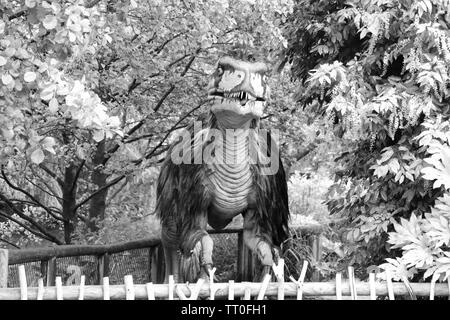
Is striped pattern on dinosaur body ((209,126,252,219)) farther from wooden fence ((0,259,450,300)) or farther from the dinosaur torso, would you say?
wooden fence ((0,259,450,300))

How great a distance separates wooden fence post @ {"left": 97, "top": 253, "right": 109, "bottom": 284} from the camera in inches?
272

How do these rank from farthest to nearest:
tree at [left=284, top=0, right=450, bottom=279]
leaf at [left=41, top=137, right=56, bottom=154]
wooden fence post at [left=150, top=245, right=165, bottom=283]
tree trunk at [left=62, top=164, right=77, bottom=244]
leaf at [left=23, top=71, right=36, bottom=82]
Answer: tree trunk at [left=62, top=164, right=77, bottom=244], wooden fence post at [left=150, top=245, right=165, bottom=283], tree at [left=284, top=0, right=450, bottom=279], leaf at [left=41, top=137, right=56, bottom=154], leaf at [left=23, top=71, right=36, bottom=82]

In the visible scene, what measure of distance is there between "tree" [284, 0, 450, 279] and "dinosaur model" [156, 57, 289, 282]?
0.45m

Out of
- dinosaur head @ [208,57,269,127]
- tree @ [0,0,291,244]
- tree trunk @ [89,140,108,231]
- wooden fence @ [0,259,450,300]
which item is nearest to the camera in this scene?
wooden fence @ [0,259,450,300]

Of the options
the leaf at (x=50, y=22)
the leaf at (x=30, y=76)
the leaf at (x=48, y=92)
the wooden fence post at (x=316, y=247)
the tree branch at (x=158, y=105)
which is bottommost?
the wooden fence post at (x=316, y=247)

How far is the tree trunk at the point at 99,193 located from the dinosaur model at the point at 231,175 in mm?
3612

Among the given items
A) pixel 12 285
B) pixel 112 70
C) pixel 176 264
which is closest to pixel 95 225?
pixel 112 70

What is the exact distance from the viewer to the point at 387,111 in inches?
217

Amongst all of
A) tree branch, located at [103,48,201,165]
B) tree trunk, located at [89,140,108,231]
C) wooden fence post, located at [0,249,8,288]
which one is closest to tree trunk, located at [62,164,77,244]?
tree trunk, located at [89,140,108,231]

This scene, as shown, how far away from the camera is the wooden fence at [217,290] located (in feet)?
14.4

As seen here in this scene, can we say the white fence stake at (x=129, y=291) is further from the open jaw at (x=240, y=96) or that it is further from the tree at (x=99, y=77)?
the open jaw at (x=240, y=96)

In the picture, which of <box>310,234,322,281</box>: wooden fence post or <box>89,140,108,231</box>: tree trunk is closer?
<box>310,234,322,281</box>: wooden fence post

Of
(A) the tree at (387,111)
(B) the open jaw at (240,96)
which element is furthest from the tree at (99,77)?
(A) the tree at (387,111)

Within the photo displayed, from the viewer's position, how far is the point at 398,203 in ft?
18.9
